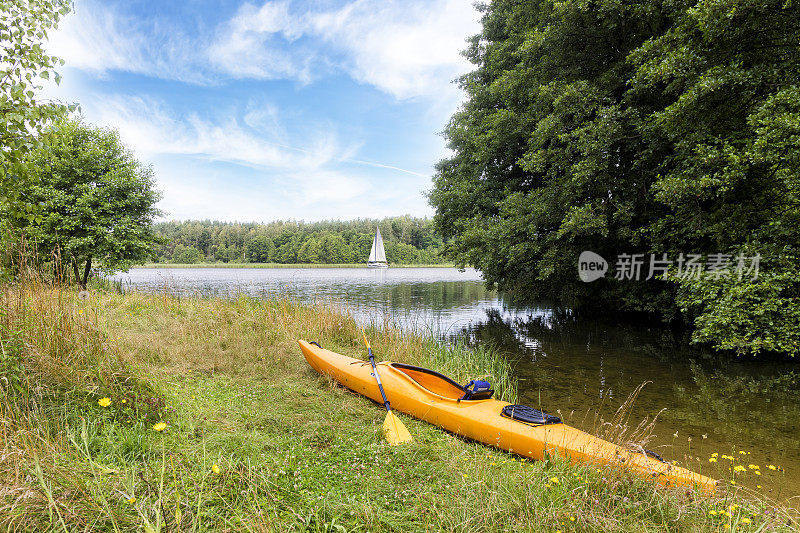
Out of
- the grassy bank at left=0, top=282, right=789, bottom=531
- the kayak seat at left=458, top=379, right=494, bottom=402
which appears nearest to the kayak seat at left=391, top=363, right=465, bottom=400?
the kayak seat at left=458, top=379, right=494, bottom=402

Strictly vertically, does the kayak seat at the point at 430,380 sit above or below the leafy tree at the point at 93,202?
below

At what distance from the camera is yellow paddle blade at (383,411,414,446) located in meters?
3.22

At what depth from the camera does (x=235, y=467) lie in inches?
95.7

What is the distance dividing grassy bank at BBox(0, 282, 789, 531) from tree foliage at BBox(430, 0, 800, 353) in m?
4.95

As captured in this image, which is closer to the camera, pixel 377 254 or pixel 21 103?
pixel 21 103

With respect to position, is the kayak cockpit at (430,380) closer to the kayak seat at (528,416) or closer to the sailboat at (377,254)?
the kayak seat at (528,416)

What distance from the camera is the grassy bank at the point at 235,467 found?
1983mm

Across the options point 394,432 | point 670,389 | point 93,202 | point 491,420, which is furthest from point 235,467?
point 93,202

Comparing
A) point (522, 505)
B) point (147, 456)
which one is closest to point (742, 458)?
point (522, 505)

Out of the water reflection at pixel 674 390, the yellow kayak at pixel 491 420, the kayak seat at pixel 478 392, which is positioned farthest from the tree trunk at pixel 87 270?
the kayak seat at pixel 478 392

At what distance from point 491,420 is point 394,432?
0.97 m

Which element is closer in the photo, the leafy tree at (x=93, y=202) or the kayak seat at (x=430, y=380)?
the kayak seat at (x=430, y=380)

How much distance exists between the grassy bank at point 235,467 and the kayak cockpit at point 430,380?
623 millimetres

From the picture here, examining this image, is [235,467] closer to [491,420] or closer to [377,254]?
[491,420]
